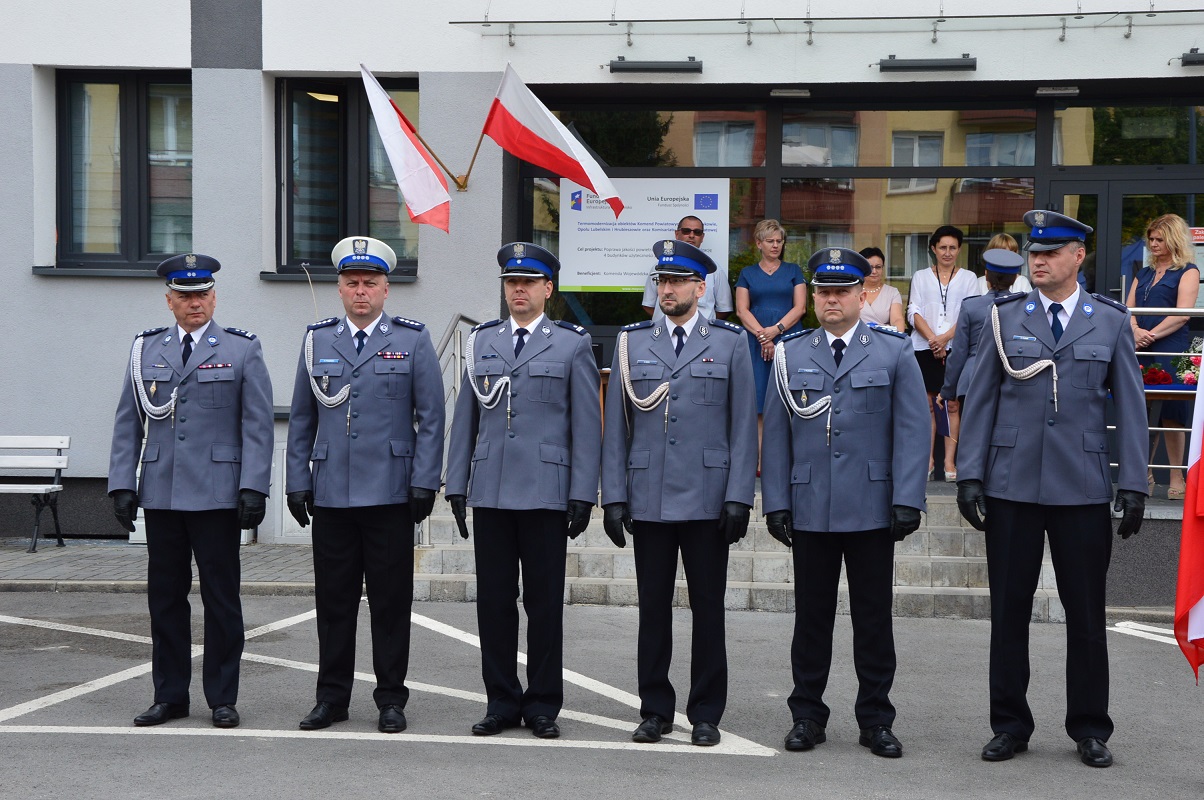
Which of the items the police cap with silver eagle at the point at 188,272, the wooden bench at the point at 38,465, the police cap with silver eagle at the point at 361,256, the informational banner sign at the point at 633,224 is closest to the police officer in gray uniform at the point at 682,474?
the police cap with silver eagle at the point at 361,256

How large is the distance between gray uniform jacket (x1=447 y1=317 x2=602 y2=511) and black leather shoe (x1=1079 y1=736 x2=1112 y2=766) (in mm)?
2335

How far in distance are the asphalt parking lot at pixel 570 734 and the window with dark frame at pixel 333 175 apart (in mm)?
4841

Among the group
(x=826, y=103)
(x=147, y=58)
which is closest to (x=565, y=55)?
(x=826, y=103)

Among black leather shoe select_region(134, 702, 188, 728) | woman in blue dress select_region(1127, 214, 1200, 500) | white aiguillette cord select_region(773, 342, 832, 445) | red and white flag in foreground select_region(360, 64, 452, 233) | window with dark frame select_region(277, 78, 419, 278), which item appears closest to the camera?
white aiguillette cord select_region(773, 342, 832, 445)

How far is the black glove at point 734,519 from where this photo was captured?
19.1 ft

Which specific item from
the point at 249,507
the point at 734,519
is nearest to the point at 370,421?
the point at 249,507

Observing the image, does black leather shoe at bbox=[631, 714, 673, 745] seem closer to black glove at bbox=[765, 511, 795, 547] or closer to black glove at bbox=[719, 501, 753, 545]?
black glove at bbox=[719, 501, 753, 545]

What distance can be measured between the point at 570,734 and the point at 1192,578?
2.74 meters

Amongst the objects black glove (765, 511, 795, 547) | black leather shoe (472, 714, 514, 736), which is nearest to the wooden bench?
black leather shoe (472, 714, 514, 736)

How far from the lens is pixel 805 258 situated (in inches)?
496

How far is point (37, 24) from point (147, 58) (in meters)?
1.01

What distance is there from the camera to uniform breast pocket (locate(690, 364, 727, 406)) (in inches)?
235

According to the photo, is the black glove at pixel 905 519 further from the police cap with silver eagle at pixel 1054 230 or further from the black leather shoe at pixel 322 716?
the black leather shoe at pixel 322 716

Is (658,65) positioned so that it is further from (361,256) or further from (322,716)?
(322,716)
